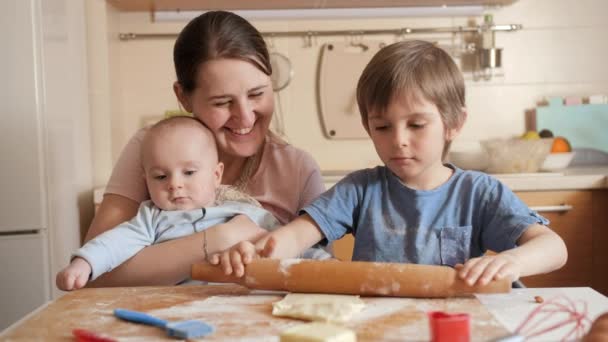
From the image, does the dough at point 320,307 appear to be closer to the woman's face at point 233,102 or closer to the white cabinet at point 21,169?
the woman's face at point 233,102

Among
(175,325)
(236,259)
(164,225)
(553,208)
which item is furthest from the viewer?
(553,208)

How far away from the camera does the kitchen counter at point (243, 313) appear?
2.54 feet

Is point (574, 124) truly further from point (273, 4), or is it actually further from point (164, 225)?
point (164, 225)

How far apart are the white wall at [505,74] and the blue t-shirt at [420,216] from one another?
1.44 m

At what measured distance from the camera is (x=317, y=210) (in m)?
1.26

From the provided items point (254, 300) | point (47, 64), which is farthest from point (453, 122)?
point (47, 64)

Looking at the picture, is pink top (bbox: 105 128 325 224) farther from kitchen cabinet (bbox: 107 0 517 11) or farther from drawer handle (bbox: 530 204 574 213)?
kitchen cabinet (bbox: 107 0 517 11)

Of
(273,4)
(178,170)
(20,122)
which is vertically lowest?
(178,170)

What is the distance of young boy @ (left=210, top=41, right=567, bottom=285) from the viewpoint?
1.19 metres

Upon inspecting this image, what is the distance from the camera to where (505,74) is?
2766mm

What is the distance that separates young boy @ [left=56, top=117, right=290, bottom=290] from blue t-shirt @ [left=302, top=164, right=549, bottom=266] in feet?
0.58

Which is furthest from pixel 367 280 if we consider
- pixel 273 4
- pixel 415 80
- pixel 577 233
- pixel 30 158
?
pixel 273 4

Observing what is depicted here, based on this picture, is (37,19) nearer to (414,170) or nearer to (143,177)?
(143,177)

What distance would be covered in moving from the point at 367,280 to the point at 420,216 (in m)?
0.37
